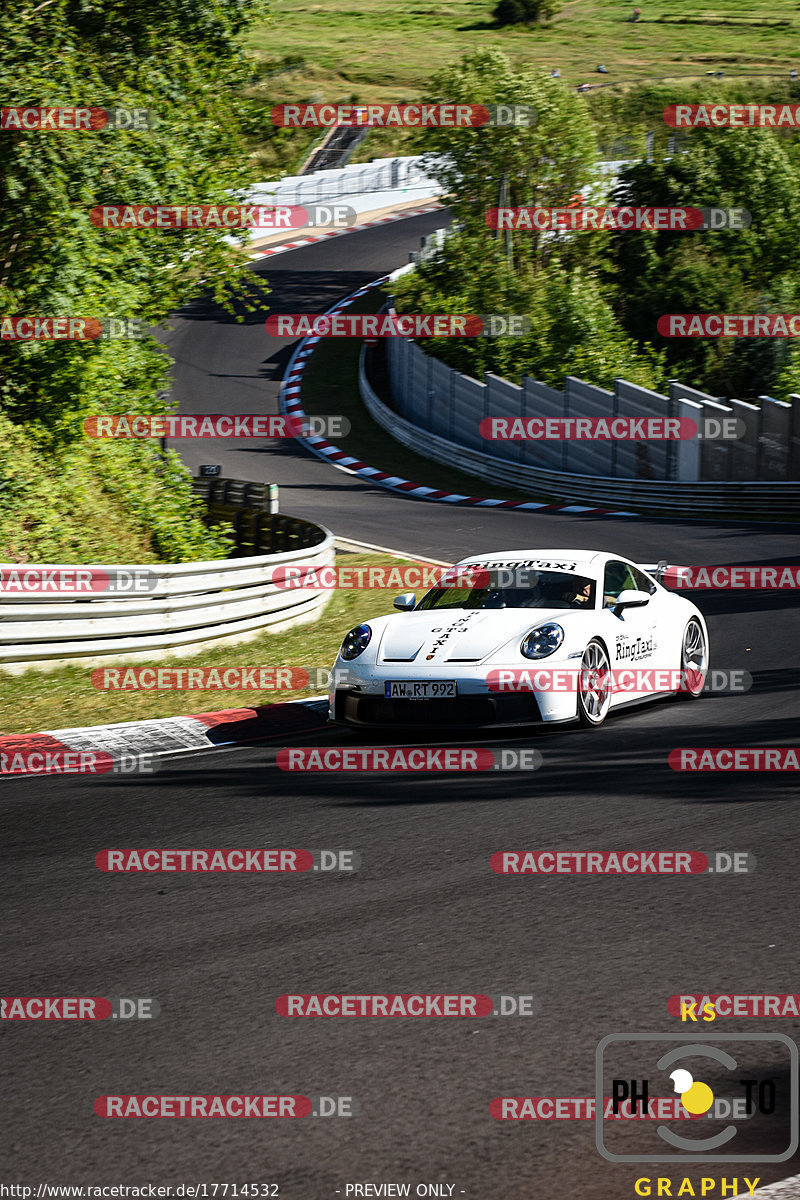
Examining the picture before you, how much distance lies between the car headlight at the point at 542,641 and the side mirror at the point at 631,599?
722 millimetres

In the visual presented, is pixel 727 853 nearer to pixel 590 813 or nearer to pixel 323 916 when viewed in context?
pixel 590 813

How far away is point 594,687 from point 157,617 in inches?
178

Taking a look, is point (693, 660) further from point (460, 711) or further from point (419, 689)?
point (419, 689)

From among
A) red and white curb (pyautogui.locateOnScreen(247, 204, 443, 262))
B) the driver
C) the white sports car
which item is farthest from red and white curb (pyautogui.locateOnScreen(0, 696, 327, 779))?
red and white curb (pyautogui.locateOnScreen(247, 204, 443, 262))

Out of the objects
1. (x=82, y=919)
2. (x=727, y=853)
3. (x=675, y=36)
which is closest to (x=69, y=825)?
(x=82, y=919)

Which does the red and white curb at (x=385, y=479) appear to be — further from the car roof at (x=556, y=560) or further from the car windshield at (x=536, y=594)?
the car windshield at (x=536, y=594)

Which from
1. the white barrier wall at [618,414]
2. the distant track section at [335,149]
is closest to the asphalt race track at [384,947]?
the white barrier wall at [618,414]

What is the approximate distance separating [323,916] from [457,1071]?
1.54m

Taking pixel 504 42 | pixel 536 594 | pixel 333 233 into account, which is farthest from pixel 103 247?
pixel 504 42

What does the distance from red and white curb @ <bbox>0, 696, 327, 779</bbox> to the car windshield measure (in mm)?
1442

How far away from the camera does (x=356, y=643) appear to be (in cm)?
988

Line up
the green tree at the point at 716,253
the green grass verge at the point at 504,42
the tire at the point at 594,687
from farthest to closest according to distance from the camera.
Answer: the green grass verge at the point at 504,42
the green tree at the point at 716,253
the tire at the point at 594,687

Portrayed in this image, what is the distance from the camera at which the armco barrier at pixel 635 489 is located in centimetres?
2391

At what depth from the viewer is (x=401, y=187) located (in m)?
57.4
